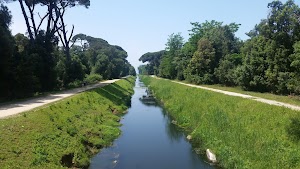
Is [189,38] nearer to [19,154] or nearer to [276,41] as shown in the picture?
[276,41]

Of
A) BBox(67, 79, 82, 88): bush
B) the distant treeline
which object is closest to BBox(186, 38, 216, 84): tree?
the distant treeline

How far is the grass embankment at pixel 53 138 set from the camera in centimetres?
1541

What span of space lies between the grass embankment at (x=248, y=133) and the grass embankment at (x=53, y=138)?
7.63 meters

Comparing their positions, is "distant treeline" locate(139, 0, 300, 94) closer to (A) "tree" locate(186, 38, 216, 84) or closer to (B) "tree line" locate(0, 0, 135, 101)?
(A) "tree" locate(186, 38, 216, 84)

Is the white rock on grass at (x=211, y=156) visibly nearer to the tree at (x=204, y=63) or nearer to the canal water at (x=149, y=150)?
the canal water at (x=149, y=150)

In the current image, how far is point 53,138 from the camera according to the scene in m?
19.1

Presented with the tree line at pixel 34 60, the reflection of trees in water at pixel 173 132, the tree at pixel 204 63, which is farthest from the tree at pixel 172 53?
the reflection of trees in water at pixel 173 132

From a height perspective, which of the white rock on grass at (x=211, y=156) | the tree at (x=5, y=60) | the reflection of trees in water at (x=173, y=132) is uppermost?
the tree at (x=5, y=60)

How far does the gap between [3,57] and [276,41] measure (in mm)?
31263

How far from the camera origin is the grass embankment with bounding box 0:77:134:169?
50.5ft

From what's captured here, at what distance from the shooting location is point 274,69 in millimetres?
40250

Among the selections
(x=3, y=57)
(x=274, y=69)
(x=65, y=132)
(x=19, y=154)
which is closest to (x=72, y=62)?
(x=3, y=57)

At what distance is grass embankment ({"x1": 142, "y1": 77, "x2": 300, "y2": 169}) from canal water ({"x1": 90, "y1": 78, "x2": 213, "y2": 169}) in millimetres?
1337

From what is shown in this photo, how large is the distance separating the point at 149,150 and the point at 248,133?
7111 millimetres
